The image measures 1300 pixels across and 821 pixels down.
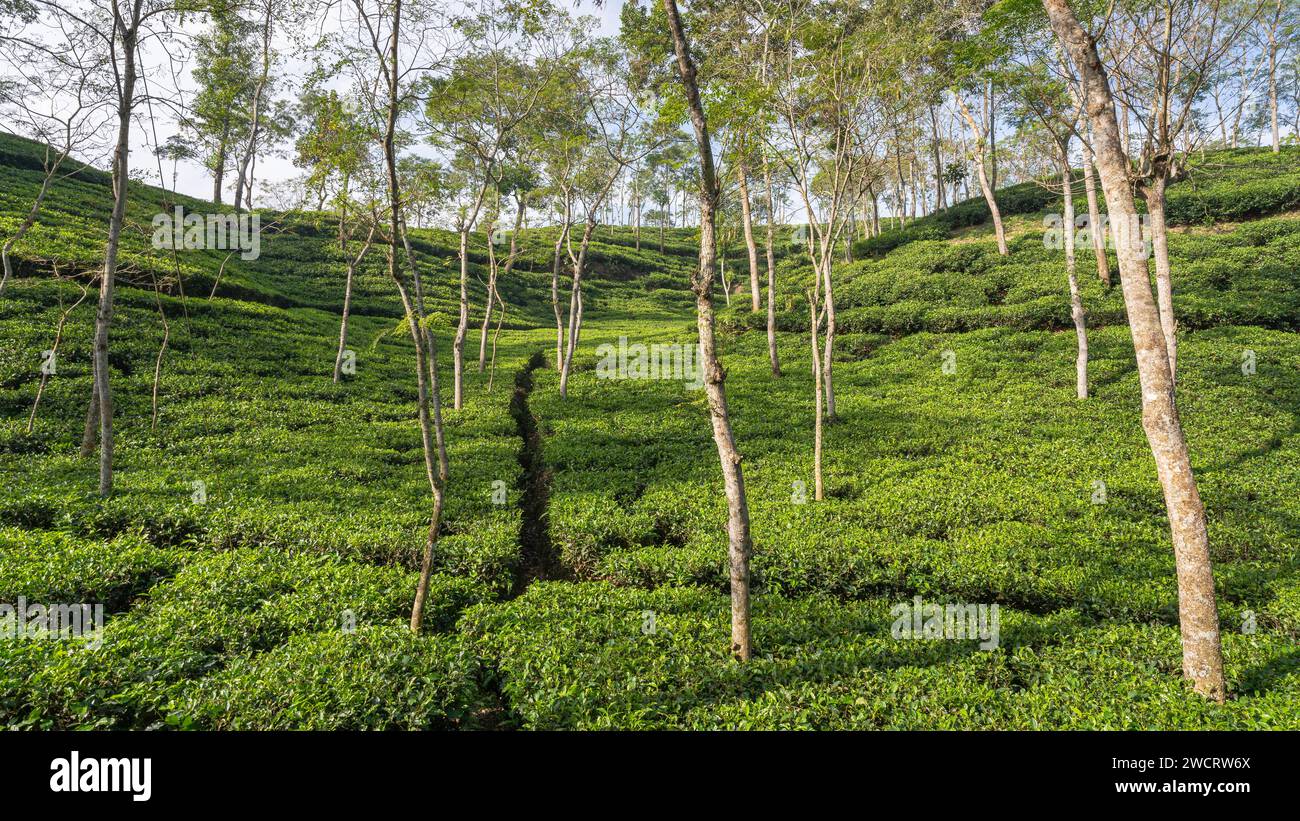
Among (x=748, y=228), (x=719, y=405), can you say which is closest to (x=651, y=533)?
(x=719, y=405)

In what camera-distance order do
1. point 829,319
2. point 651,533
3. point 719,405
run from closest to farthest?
point 719,405 → point 651,533 → point 829,319

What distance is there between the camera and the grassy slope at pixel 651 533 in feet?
20.4

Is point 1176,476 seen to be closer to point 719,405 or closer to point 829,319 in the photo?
point 719,405

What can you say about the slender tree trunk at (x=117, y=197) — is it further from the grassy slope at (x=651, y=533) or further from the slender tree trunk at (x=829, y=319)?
the slender tree trunk at (x=829, y=319)

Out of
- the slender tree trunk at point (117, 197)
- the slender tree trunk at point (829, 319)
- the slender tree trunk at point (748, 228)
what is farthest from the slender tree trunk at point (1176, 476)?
the slender tree trunk at point (117, 197)

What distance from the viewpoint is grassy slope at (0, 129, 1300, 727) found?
6219 millimetres

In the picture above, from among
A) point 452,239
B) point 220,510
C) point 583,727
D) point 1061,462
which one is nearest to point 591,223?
point 220,510

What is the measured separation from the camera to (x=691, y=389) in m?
21.9

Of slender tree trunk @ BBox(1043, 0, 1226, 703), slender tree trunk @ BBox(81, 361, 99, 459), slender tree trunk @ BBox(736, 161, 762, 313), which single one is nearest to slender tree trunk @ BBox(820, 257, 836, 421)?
slender tree trunk @ BBox(1043, 0, 1226, 703)

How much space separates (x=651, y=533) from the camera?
11461 millimetres

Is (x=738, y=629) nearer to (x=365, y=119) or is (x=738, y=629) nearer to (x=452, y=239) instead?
(x=365, y=119)

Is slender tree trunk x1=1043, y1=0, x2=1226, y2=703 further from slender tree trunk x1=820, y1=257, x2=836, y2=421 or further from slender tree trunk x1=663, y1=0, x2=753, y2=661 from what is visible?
slender tree trunk x1=820, y1=257, x2=836, y2=421
